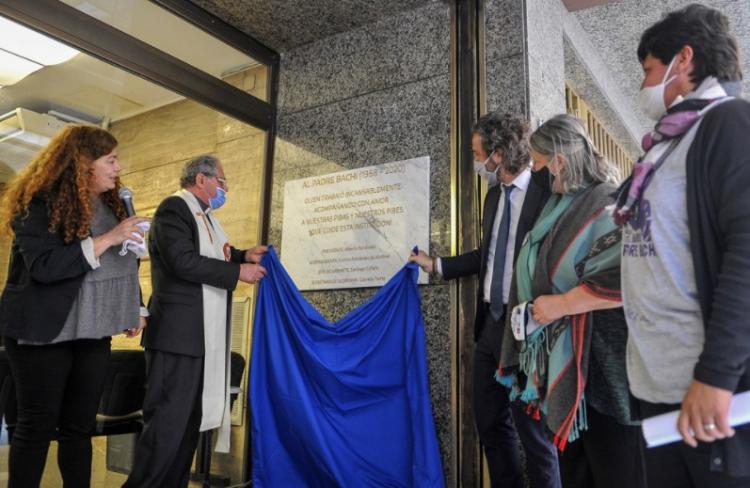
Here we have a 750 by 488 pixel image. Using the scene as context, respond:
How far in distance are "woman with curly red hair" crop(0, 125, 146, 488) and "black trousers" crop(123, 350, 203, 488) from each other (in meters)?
0.22

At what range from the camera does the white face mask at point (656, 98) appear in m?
1.26

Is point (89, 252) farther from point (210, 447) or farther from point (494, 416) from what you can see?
point (494, 416)

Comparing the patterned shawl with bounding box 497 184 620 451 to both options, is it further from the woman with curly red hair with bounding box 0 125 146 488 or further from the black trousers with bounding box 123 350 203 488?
the woman with curly red hair with bounding box 0 125 146 488

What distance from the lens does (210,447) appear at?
332 centimetres

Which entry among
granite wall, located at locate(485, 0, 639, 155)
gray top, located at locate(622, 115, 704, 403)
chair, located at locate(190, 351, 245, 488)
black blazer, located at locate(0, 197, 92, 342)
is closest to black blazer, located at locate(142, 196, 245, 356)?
black blazer, located at locate(0, 197, 92, 342)

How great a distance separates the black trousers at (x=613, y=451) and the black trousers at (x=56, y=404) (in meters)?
1.86

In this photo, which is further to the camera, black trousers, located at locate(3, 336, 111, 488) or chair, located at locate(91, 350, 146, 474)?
chair, located at locate(91, 350, 146, 474)

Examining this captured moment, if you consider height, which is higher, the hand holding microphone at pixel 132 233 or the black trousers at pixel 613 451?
the hand holding microphone at pixel 132 233

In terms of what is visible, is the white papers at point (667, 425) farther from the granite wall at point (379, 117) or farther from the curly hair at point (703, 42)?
the granite wall at point (379, 117)

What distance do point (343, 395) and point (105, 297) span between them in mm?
1249

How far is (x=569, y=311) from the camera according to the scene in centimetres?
166

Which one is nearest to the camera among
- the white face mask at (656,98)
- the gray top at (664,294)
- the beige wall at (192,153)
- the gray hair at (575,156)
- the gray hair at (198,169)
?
the gray top at (664,294)

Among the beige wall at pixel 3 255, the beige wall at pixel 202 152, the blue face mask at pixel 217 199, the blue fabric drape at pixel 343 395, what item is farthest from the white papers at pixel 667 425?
the beige wall at pixel 202 152

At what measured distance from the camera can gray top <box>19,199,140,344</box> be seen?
2214 mm
